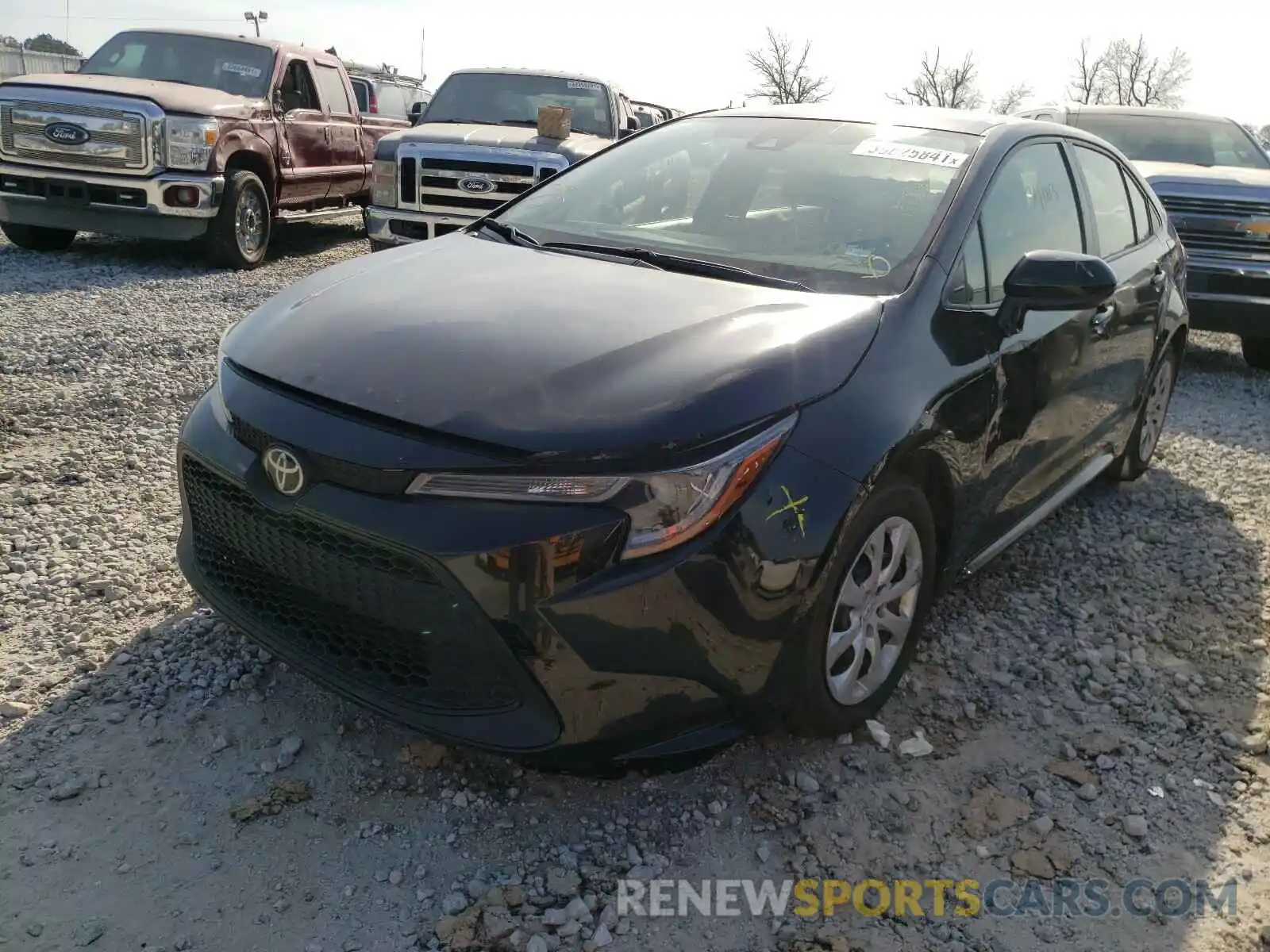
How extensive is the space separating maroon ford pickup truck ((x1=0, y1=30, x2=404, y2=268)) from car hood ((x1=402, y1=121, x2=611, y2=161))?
155 centimetres

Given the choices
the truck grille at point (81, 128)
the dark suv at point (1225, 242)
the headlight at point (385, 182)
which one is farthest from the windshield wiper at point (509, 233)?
the truck grille at point (81, 128)

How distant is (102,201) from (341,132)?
9.83ft

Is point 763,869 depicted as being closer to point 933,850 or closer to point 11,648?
point 933,850

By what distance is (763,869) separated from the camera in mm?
2424

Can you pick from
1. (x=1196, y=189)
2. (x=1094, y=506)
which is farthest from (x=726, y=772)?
(x=1196, y=189)

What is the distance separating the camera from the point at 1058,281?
9.87 ft

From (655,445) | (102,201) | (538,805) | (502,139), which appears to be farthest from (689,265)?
(102,201)

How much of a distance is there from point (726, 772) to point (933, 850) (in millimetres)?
537

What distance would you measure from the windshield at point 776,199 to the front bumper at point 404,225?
4718mm

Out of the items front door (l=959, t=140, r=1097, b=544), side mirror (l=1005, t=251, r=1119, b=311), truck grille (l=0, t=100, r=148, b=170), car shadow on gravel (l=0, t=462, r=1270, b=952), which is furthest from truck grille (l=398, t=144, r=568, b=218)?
side mirror (l=1005, t=251, r=1119, b=311)

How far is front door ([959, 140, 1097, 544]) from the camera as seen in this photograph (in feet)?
10.3

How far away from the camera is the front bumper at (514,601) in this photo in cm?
215

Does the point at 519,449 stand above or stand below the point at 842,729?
above

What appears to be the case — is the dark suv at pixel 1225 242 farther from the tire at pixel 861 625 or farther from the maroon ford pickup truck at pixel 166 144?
the maroon ford pickup truck at pixel 166 144
